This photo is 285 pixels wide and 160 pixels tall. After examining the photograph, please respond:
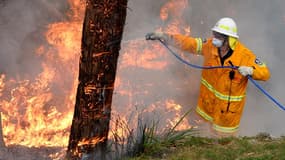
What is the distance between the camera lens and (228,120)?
6066mm

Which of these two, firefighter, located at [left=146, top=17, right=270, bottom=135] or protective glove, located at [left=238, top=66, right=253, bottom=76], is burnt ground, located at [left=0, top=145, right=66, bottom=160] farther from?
protective glove, located at [left=238, top=66, right=253, bottom=76]

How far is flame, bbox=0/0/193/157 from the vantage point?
22.5 feet

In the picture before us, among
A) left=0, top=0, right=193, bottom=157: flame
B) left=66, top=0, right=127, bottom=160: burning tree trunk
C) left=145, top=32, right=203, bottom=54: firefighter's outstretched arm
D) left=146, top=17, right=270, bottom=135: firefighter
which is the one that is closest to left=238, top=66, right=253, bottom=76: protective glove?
left=146, top=17, right=270, bottom=135: firefighter

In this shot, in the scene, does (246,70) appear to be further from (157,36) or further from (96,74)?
(96,74)

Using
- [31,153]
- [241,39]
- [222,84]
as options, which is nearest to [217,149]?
[222,84]

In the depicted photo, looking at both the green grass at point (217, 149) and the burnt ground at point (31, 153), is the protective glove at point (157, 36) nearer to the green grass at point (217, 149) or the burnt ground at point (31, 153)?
the green grass at point (217, 149)

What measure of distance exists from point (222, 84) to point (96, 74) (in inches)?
87.3

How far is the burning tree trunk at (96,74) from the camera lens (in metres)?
4.23

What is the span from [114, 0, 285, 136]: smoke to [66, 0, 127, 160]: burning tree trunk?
3.69 metres

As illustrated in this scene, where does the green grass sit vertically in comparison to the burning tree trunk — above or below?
below

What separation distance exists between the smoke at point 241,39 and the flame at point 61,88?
0.33 ft

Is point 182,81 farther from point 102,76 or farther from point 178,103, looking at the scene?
point 102,76

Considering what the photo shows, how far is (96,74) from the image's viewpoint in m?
4.35

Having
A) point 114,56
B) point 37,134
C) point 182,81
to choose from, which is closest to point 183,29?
point 182,81
